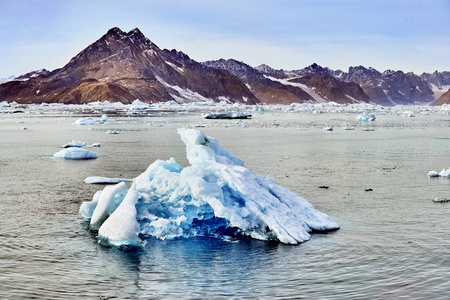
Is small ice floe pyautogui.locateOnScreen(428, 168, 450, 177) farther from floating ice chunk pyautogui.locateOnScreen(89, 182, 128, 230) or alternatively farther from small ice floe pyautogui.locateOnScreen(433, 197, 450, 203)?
floating ice chunk pyautogui.locateOnScreen(89, 182, 128, 230)

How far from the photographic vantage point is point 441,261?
10922 mm

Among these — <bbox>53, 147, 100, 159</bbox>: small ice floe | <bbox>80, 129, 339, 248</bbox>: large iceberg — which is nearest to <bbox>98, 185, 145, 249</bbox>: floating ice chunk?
<bbox>80, 129, 339, 248</bbox>: large iceberg

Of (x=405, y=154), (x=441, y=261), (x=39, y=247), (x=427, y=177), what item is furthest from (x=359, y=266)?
(x=405, y=154)

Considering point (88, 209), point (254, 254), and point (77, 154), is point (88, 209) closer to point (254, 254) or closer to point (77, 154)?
point (254, 254)

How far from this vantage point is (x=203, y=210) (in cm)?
1323

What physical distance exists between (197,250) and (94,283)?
284cm

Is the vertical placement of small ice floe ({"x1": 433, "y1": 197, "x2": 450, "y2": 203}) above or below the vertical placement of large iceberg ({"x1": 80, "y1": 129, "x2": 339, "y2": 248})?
below

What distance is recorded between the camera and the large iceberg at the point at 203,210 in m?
12.4

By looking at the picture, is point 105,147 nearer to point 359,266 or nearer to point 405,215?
point 405,215

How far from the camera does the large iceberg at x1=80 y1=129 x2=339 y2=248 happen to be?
12.4 meters

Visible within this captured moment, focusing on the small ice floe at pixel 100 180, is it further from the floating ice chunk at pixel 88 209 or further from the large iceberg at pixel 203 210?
the large iceberg at pixel 203 210

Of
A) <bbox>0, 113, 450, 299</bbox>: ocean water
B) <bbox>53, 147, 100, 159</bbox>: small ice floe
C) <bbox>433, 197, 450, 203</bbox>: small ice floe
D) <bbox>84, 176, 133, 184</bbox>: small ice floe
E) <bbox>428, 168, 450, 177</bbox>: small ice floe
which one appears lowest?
<bbox>0, 113, 450, 299</bbox>: ocean water

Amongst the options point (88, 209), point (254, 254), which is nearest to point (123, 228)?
point (88, 209)

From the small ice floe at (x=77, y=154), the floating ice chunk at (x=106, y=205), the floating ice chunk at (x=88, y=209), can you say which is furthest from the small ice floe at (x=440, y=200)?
the small ice floe at (x=77, y=154)
